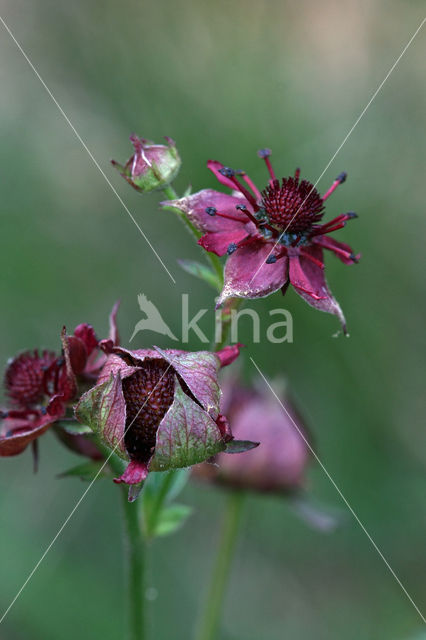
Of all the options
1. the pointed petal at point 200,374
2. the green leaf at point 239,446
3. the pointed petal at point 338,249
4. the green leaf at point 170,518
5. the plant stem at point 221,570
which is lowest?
the plant stem at point 221,570

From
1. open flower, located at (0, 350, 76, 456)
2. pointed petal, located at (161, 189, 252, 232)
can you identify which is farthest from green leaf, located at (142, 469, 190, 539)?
pointed petal, located at (161, 189, 252, 232)

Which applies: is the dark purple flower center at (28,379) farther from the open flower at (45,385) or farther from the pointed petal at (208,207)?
the pointed petal at (208,207)

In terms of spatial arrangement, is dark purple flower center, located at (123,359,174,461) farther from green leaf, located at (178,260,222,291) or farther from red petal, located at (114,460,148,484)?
green leaf, located at (178,260,222,291)

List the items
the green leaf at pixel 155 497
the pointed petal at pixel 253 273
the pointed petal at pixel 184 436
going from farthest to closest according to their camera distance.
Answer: the green leaf at pixel 155 497, the pointed petal at pixel 253 273, the pointed petal at pixel 184 436

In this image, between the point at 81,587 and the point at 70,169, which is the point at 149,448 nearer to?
the point at 81,587

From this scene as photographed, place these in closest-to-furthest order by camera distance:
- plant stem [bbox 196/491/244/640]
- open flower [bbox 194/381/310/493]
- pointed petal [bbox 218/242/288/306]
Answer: pointed petal [bbox 218/242/288/306]
plant stem [bbox 196/491/244/640]
open flower [bbox 194/381/310/493]

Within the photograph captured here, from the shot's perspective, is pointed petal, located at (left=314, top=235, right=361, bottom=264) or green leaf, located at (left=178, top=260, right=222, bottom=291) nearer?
pointed petal, located at (left=314, top=235, right=361, bottom=264)

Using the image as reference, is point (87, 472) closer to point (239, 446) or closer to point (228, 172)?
point (239, 446)

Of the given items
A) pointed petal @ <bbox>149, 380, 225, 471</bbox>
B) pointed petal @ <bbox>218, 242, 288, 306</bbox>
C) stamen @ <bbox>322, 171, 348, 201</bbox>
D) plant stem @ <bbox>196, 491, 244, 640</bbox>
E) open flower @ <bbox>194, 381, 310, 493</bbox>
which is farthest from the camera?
open flower @ <bbox>194, 381, 310, 493</bbox>

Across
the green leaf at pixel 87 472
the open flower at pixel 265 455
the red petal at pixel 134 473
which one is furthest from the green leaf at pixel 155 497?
the open flower at pixel 265 455
